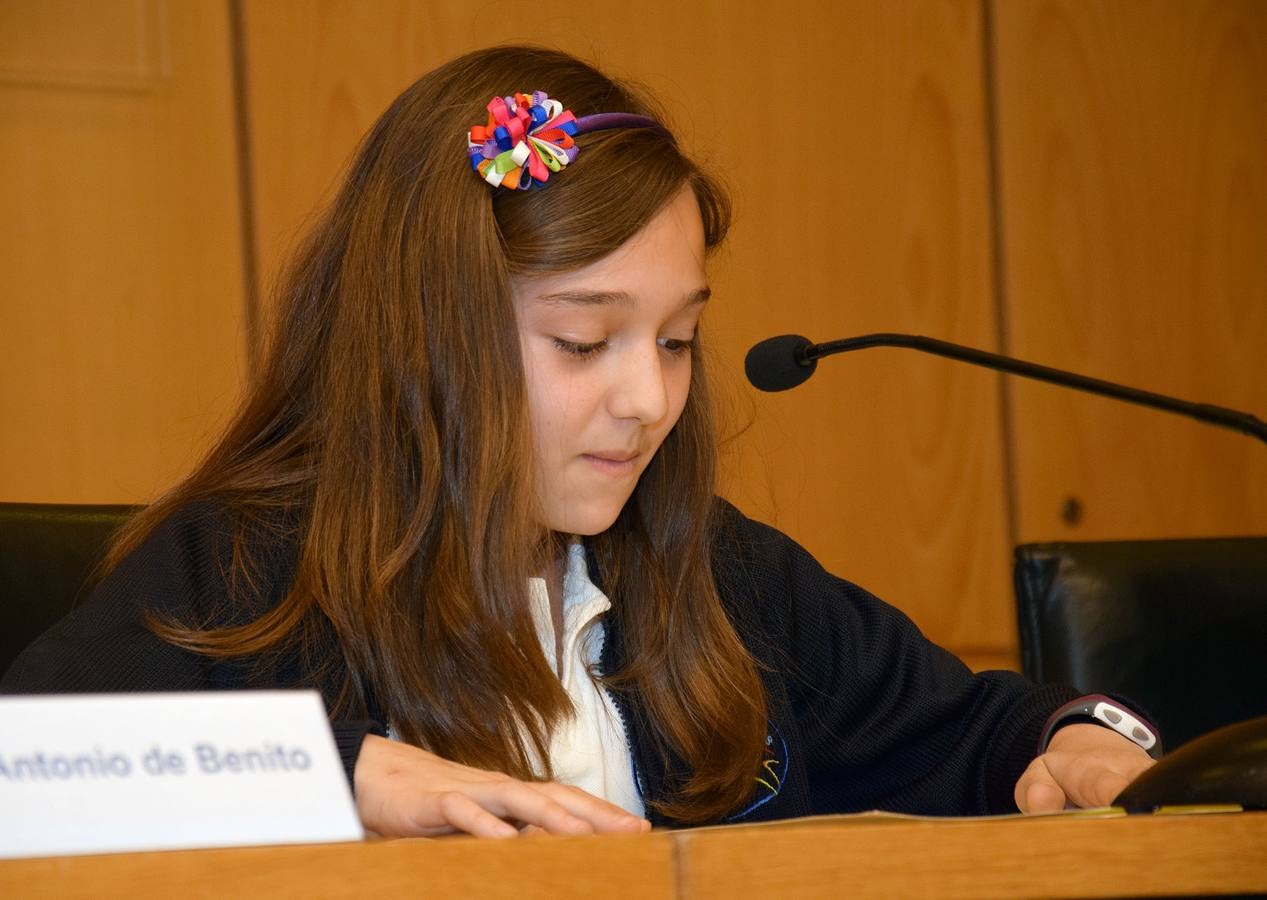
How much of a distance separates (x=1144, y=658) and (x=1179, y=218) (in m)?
1.44

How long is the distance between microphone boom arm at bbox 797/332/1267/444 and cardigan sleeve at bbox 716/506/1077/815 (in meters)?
0.29

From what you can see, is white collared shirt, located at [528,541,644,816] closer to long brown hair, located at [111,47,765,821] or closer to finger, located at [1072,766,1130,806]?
long brown hair, located at [111,47,765,821]

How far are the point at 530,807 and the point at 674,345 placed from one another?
618mm

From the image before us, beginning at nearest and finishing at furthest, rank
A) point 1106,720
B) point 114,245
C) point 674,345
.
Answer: point 1106,720
point 674,345
point 114,245

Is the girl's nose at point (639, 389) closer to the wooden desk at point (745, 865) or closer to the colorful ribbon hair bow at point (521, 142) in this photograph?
the colorful ribbon hair bow at point (521, 142)

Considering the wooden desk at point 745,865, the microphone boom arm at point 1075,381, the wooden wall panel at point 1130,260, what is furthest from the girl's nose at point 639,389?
the wooden wall panel at point 1130,260

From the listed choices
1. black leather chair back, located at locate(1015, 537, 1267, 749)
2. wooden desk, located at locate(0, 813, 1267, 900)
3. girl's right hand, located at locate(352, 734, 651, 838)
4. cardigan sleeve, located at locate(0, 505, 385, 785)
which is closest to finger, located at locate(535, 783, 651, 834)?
girl's right hand, located at locate(352, 734, 651, 838)

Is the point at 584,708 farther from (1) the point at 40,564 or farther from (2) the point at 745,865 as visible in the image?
(2) the point at 745,865

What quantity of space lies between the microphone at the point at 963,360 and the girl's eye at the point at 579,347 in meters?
0.12

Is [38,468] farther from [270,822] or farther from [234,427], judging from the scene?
[270,822]

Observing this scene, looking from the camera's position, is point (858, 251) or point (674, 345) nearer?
point (674, 345)

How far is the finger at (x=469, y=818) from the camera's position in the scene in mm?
643

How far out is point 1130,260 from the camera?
254 cm

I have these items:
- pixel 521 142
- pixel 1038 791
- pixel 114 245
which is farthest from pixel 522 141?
pixel 114 245
